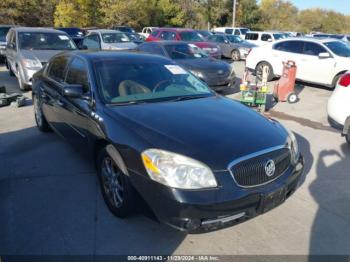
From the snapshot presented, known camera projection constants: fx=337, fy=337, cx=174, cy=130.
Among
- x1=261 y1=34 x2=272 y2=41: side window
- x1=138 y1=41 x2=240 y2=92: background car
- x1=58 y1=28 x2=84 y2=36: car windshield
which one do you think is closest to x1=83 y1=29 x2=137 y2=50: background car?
x1=138 y1=41 x2=240 y2=92: background car

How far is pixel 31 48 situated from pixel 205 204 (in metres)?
9.06

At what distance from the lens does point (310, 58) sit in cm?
1081

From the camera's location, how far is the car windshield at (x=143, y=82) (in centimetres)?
384

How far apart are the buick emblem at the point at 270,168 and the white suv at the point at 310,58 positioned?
328 inches

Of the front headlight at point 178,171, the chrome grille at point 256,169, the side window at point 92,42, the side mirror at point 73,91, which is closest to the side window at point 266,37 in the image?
the side window at point 92,42

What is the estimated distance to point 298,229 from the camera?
10.8 ft

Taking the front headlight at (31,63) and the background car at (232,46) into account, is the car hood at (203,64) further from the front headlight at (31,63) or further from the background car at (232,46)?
the background car at (232,46)

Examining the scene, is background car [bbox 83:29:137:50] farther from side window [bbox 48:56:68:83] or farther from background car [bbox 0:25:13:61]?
side window [bbox 48:56:68:83]

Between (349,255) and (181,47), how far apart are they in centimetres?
848

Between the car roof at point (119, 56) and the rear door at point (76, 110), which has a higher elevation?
the car roof at point (119, 56)

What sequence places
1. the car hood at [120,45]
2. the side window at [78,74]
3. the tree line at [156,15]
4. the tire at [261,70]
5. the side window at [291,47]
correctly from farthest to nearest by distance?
the tree line at [156,15] → the car hood at [120,45] → the tire at [261,70] → the side window at [291,47] → the side window at [78,74]

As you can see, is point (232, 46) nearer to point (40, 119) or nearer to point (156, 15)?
point (40, 119)

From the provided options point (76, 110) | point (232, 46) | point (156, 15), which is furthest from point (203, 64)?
point (156, 15)

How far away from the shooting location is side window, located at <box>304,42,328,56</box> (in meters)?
10.7
